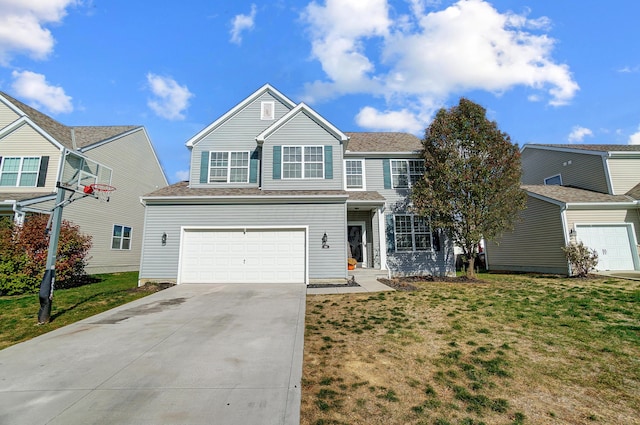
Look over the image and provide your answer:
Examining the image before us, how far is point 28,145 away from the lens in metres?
15.4

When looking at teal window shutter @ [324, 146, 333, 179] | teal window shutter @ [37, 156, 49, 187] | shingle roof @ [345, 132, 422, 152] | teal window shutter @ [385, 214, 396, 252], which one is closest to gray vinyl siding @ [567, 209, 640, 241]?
shingle roof @ [345, 132, 422, 152]

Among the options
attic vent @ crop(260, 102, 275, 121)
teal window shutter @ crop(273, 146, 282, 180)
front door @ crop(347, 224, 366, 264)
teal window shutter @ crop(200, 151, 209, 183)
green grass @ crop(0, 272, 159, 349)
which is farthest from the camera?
front door @ crop(347, 224, 366, 264)

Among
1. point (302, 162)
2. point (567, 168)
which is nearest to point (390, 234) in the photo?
point (302, 162)

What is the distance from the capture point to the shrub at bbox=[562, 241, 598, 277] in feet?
43.3

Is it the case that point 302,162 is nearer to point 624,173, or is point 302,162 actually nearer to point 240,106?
point 240,106

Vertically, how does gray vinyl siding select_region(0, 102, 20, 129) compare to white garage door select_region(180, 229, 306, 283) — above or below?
above

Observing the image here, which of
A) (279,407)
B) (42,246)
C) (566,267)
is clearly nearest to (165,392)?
(279,407)

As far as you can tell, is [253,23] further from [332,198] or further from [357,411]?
[357,411]

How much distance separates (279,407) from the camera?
3.26m

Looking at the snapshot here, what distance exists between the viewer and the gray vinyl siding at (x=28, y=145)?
15.3 metres

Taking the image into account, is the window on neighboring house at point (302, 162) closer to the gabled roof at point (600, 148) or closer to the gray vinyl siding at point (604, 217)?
the gray vinyl siding at point (604, 217)

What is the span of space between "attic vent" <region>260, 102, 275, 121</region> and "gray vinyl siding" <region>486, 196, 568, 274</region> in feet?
43.2

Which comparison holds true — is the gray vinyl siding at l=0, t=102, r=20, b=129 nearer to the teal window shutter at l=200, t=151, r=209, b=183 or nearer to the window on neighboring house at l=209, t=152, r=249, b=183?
the teal window shutter at l=200, t=151, r=209, b=183

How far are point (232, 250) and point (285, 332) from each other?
6.87 metres
